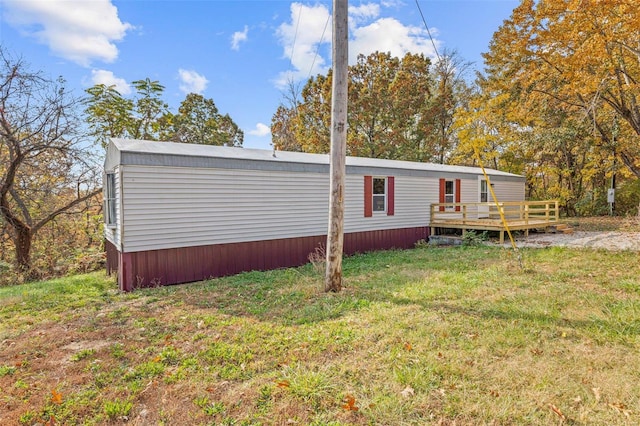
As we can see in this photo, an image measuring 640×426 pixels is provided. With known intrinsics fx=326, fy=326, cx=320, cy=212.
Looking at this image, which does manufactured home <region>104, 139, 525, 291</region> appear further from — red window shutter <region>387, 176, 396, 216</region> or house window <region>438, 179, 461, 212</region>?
house window <region>438, 179, 461, 212</region>

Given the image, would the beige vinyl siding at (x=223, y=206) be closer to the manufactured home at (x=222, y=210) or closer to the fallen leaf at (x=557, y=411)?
the manufactured home at (x=222, y=210)

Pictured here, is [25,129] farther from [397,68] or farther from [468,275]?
[397,68]

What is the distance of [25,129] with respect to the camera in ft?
32.3

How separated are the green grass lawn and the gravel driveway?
319 cm

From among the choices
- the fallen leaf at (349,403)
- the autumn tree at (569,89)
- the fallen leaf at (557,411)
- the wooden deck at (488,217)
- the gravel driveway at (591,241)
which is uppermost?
the autumn tree at (569,89)

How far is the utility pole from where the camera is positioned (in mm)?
5234

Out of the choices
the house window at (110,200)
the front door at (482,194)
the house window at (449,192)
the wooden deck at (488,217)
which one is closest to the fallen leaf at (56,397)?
the house window at (110,200)

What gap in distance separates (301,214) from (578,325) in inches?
256

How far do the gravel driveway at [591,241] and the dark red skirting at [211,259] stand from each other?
4920 mm

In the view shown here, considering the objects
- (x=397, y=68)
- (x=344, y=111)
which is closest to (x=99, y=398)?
(x=344, y=111)

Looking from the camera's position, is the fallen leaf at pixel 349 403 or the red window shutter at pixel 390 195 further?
the red window shutter at pixel 390 195

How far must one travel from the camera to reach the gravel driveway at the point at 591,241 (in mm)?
8405

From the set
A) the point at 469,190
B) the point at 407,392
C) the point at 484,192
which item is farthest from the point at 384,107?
the point at 407,392

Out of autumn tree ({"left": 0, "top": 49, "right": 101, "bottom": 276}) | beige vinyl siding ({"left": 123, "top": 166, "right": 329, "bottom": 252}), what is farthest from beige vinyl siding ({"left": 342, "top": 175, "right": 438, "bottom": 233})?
autumn tree ({"left": 0, "top": 49, "right": 101, "bottom": 276})
